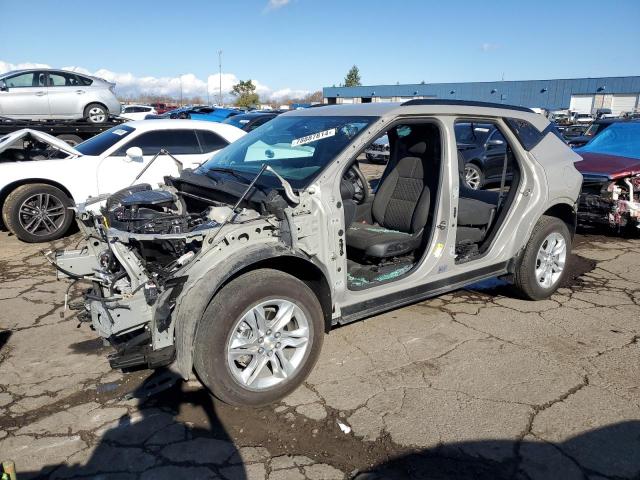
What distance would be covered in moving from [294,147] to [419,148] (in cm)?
122

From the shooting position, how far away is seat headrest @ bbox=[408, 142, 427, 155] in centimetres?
435

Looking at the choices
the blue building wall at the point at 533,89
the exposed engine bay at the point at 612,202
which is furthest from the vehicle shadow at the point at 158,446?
the blue building wall at the point at 533,89

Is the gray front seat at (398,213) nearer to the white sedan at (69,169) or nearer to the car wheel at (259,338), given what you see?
the car wheel at (259,338)

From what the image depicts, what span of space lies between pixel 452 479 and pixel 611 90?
2185 inches

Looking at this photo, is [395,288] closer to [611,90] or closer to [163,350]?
[163,350]

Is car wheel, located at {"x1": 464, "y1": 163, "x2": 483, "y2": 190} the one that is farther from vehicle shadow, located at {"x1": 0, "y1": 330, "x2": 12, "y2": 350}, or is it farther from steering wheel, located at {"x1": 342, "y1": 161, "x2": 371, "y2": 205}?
vehicle shadow, located at {"x1": 0, "y1": 330, "x2": 12, "y2": 350}

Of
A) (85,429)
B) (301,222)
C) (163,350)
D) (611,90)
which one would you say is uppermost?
(611,90)

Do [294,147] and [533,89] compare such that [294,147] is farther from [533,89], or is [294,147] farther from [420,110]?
[533,89]

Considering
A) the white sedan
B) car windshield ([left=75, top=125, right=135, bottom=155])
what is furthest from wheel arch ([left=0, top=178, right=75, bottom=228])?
car windshield ([left=75, top=125, right=135, bottom=155])

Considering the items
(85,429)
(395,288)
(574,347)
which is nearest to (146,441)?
(85,429)

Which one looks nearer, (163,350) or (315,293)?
(163,350)

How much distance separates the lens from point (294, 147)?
3.82m

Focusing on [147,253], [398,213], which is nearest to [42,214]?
[147,253]

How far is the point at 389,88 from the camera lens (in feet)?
205
